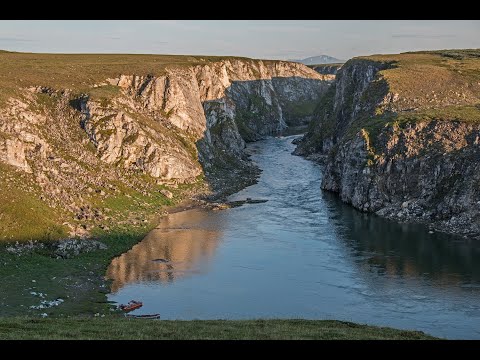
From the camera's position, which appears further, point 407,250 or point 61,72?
point 61,72

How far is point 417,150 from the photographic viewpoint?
322ft

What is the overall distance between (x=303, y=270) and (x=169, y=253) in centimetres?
1822

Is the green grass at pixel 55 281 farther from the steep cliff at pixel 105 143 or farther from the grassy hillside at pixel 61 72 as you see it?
the grassy hillside at pixel 61 72

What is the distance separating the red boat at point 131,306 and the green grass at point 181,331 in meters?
10.9

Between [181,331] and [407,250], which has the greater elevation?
[181,331]

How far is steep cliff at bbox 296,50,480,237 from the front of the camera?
288ft

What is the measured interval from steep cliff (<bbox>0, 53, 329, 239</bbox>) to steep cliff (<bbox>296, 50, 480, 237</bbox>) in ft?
92.1

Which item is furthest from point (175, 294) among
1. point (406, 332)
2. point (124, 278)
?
point (406, 332)

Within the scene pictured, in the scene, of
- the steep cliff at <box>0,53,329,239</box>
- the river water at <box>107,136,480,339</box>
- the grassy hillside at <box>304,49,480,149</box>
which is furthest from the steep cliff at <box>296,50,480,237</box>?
the steep cliff at <box>0,53,329,239</box>

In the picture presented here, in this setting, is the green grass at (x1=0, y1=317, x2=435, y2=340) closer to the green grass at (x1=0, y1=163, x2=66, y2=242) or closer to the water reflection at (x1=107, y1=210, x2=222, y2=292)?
the water reflection at (x1=107, y1=210, x2=222, y2=292)

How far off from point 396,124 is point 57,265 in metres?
69.2

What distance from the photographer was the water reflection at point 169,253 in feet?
207

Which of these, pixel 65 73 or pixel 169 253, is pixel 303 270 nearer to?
pixel 169 253

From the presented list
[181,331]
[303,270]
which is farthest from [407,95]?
[181,331]
